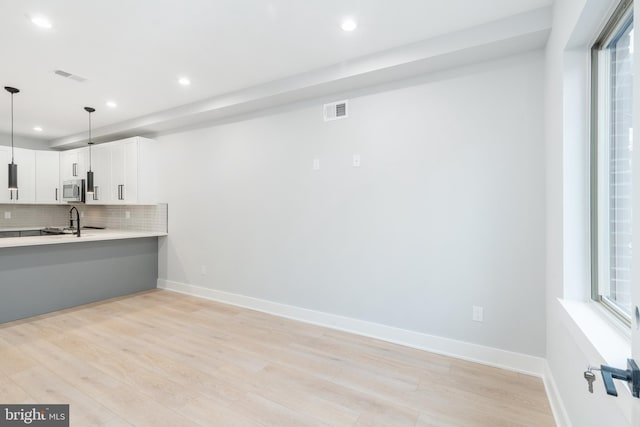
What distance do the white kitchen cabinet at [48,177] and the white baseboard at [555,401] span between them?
7742 millimetres

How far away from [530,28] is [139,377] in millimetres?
3876

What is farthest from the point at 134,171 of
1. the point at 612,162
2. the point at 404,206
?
the point at 612,162

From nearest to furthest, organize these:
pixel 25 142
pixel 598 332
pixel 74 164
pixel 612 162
Result: pixel 598 332 < pixel 612 162 < pixel 74 164 < pixel 25 142

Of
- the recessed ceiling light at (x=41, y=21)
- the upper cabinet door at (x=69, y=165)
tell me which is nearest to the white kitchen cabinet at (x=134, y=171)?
the upper cabinet door at (x=69, y=165)

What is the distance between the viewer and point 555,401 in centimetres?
198

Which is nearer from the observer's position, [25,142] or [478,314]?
[478,314]

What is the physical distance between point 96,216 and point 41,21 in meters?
4.79

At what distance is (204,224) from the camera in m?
4.50

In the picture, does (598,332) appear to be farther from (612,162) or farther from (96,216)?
(96,216)

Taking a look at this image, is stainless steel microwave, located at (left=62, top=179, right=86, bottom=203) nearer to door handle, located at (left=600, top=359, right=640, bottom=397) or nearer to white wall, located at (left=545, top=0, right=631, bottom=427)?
white wall, located at (left=545, top=0, right=631, bottom=427)

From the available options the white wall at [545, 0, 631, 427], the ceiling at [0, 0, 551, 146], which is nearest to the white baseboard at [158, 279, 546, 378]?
the white wall at [545, 0, 631, 427]

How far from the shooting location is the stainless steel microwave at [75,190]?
17.6ft

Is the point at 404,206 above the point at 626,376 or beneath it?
above

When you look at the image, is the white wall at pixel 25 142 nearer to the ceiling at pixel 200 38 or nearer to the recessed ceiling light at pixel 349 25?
the ceiling at pixel 200 38
